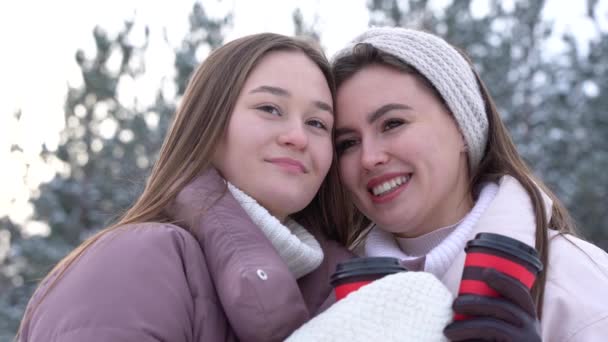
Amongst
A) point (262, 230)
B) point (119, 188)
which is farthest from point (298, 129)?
point (119, 188)

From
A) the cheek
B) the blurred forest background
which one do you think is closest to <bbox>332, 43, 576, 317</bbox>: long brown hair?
the cheek

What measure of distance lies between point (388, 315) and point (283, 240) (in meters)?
0.54

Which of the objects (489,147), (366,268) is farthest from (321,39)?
(366,268)

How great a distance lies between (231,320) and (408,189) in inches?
36.7

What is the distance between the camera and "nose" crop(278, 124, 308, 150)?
2238mm

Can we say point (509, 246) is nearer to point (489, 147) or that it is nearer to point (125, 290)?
point (125, 290)

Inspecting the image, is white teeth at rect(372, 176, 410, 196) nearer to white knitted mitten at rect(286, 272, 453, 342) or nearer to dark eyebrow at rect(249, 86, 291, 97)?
dark eyebrow at rect(249, 86, 291, 97)

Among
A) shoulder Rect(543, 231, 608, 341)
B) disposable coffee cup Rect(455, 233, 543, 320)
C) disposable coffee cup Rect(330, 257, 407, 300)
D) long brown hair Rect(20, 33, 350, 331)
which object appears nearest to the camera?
disposable coffee cup Rect(455, 233, 543, 320)

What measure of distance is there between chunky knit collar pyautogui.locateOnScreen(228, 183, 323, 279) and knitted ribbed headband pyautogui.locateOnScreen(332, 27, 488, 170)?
2.39 ft

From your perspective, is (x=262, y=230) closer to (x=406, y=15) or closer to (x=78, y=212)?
(x=78, y=212)

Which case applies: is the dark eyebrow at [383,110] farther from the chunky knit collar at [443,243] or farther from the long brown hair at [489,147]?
the chunky knit collar at [443,243]

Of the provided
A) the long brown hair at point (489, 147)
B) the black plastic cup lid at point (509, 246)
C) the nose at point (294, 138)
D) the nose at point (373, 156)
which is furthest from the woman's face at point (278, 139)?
the black plastic cup lid at point (509, 246)

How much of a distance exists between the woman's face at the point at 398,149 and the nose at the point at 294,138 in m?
0.32

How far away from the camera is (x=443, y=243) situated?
7.79ft
